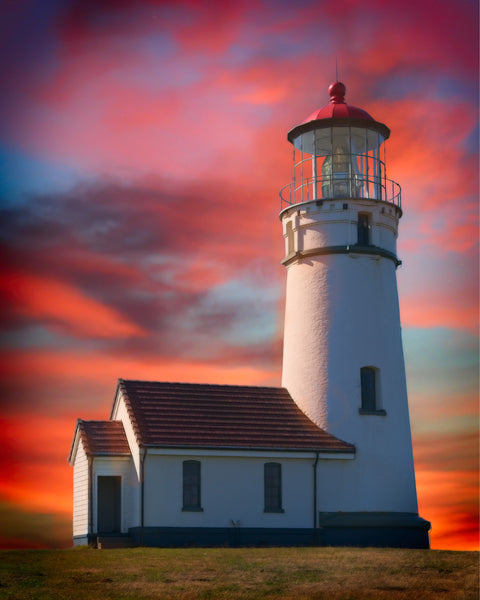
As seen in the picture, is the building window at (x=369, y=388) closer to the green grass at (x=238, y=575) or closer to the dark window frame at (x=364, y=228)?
the dark window frame at (x=364, y=228)

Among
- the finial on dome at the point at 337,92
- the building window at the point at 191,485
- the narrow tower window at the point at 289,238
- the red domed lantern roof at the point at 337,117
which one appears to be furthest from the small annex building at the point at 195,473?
the finial on dome at the point at 337,92

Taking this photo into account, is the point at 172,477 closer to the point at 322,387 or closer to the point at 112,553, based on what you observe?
the point at 112,553

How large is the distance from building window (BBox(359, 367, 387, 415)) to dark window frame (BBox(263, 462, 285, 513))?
396 cm

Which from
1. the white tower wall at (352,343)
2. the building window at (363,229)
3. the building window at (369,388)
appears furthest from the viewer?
the building window at (363,229)

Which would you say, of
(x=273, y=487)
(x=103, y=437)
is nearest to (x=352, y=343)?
(x=273, y=487)

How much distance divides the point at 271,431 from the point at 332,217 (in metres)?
7.53

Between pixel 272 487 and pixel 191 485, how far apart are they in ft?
8.51

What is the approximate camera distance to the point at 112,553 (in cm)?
2700

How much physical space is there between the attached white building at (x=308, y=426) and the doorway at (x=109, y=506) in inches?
1.6

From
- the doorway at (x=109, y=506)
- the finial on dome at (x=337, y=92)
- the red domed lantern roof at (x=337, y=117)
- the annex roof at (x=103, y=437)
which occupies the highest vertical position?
the finial on dome at (x=337, y=92)

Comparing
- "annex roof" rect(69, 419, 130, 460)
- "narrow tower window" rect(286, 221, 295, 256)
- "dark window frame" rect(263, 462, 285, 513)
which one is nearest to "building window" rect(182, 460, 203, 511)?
"annex roof" rect(69, 419, 130, 460)

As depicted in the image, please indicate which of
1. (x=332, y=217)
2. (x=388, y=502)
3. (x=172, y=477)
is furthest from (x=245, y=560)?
(x=332, y=217)

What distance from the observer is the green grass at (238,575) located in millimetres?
20422

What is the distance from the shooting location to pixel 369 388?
33.8 metres
